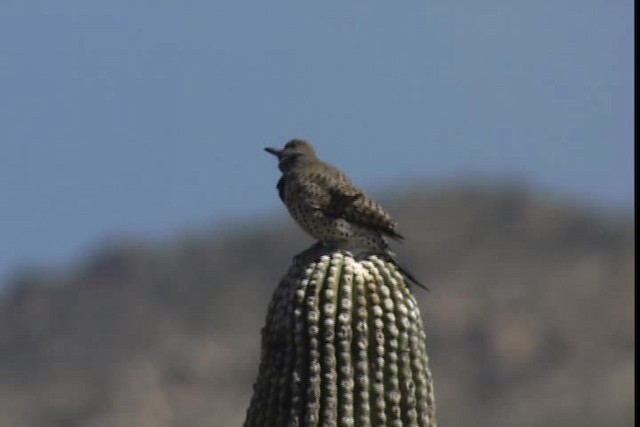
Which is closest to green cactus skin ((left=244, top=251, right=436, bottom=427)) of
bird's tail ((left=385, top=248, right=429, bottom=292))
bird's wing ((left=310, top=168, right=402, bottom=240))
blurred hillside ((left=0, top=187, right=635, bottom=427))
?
bird's tail ((left=385, top=248, right=429, bottom=292))

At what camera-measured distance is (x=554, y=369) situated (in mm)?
127188

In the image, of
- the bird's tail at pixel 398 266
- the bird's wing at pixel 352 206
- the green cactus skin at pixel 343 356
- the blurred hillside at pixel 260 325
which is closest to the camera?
the green cactus skin at pixel 343 356

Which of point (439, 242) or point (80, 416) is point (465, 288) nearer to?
point (439, 242)

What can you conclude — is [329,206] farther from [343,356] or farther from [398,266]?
[343,356]

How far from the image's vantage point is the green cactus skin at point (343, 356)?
17422 millimetres

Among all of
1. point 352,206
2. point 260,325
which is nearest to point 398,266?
point 352,206

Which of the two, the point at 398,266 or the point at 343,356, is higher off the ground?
the point at 398,266

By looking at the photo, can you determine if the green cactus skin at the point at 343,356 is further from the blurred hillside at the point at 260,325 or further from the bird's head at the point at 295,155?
the blurred hillside at the point at 260,325

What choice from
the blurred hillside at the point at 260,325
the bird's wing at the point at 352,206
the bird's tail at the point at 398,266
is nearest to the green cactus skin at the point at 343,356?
the bird's tail at the point at 398,266

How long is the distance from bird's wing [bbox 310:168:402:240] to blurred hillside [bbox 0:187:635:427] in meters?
87.0

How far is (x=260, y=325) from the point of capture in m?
122

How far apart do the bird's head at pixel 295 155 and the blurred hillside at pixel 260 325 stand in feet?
284

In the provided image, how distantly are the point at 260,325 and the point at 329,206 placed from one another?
337ft

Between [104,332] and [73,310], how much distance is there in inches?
342
